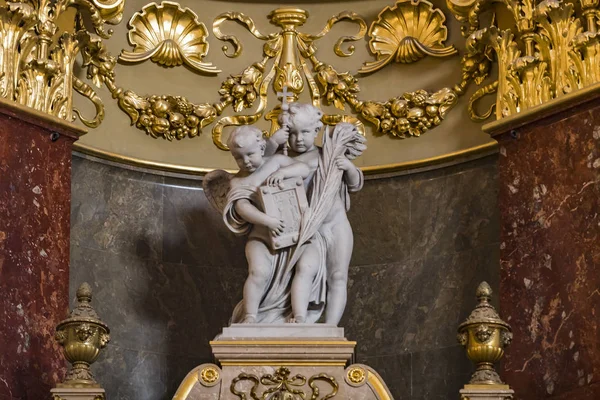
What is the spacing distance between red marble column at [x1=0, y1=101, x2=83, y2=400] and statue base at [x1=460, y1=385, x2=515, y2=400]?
320cm

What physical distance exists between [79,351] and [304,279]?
1783mm

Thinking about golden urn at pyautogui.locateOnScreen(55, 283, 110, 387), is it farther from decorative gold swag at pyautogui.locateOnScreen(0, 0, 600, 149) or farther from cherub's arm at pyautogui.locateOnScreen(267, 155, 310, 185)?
decorative gold swag at pyautogui.locateOnScreen(0, 0, 600, 149)

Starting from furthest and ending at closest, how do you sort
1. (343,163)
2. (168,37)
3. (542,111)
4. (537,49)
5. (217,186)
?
1. (168,37)
2. (537,49)
3. (542,111)
4. (217,186)
5. (343,163)

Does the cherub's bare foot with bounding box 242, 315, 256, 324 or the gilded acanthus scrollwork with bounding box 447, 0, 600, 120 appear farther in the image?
the gilded acanthus scrollwork with bounding box 447, 0, 600, 120

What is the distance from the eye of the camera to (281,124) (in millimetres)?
14305

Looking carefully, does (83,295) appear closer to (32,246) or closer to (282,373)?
(32,246)

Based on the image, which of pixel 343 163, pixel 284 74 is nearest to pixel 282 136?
pixel 343 163

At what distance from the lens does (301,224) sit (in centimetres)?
1390

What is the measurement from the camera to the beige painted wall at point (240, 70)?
1571 centimetres

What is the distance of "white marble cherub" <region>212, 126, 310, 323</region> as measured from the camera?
1385 cm

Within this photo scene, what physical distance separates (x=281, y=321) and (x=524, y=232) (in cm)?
207

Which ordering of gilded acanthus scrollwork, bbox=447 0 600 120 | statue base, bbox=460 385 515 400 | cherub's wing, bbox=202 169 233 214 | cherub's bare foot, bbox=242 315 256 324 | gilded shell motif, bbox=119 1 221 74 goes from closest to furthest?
statue base, bbox=460 385 515 400 → cherub's bare foot, bbox=242 315 256 324 → cherub's wing, bbox=202 169 233 214 → gilded acanthus scrollwork, bbox=447 0 600 120 → gilded shell motif, bbox=119 1 221 74

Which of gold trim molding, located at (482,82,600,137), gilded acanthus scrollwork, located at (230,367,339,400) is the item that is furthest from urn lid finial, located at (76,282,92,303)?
gold trim molding, located at (482,82,600,137)

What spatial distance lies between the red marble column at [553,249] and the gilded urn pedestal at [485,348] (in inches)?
Result: 37.7
